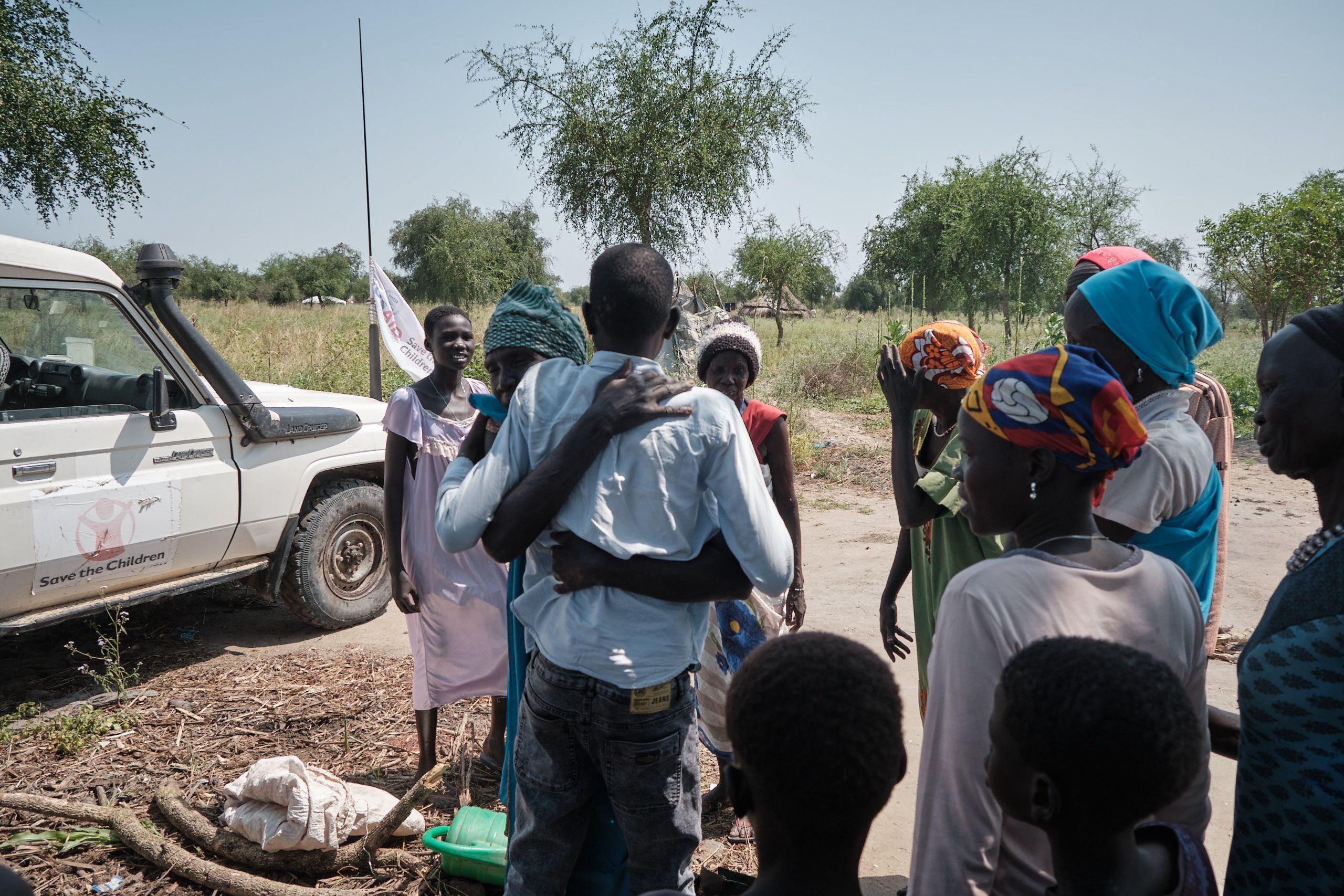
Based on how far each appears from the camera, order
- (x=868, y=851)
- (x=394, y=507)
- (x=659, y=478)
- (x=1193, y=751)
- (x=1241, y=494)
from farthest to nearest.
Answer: (x=1241, y=494), (x=394, y=507), (x=868, y=851), (x=659, y=478), (x=1193, y=751)

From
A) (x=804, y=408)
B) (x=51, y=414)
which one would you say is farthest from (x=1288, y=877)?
(x=804, y=408)

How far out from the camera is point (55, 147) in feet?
47.6

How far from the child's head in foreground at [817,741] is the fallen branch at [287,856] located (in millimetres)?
2170

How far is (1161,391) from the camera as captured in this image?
6.91ft

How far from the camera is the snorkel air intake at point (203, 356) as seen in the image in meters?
4.52

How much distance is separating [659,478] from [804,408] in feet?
38.6

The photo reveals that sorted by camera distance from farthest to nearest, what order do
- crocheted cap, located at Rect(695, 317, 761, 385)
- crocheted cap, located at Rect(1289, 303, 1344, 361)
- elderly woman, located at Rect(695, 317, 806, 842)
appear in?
crocheted cap, located at Rect(695, 317, 761, 385) → elderly woman, located at Rect(695, 317, 806, 842) → crocheted cap, located at Rect(1289, 303, 1344, 361)

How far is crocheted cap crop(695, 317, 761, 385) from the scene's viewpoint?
11.1ft

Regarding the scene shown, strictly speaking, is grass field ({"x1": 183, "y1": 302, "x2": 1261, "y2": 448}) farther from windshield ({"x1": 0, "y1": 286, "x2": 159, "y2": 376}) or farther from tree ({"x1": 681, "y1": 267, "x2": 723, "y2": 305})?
windshield ({"x1": 0, "y1": 286, "x2": 159, "y2": 376})

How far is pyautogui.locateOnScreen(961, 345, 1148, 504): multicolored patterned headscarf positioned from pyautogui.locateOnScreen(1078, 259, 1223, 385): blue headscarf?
2.40 feet

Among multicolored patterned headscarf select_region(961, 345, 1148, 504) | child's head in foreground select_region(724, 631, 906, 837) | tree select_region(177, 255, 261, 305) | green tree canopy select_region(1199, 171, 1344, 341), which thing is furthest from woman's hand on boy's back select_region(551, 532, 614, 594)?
tree select_region(177, 255, 261, 305)

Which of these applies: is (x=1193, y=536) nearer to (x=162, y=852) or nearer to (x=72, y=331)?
(x=162, y=852)

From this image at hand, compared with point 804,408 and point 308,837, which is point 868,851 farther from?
point 804,408

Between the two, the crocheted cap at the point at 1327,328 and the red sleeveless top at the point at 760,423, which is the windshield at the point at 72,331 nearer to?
the red sleeveless top at the point at 760,423
